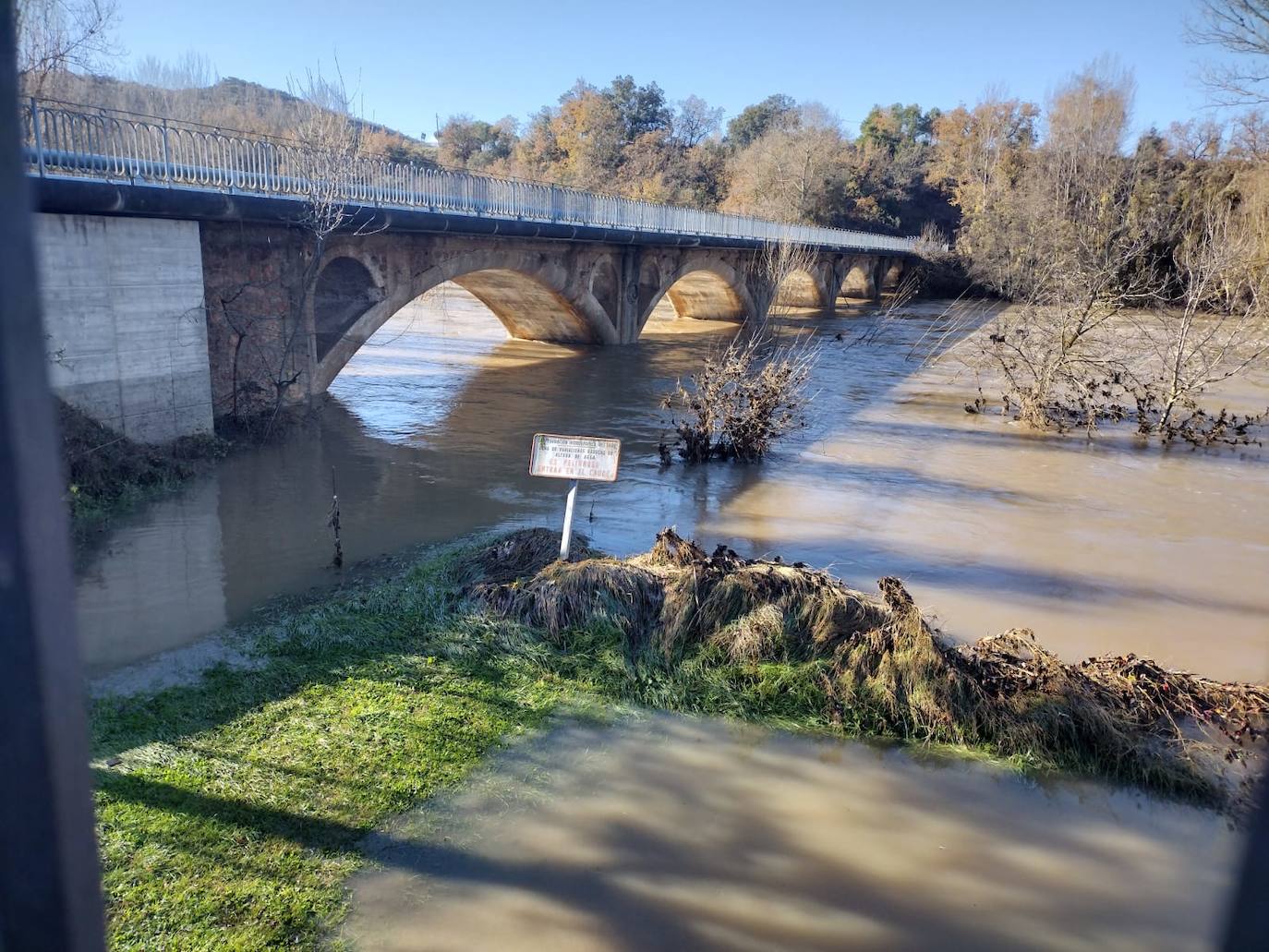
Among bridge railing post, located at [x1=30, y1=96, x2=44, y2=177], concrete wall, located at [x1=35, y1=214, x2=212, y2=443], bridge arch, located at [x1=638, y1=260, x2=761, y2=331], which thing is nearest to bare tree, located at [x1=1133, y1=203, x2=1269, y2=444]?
bridge arch, located at [x1=638, y1=260, x2=761, y2=331]

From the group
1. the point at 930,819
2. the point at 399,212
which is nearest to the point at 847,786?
the point at 930,819

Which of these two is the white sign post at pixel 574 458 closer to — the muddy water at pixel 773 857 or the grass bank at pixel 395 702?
the grass bank at pixel 395 702

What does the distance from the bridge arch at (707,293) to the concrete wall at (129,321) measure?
17.1 meters

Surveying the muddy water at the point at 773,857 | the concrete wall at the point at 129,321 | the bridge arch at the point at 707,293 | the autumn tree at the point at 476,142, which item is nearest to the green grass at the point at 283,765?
the muddy water at the point at 773,857

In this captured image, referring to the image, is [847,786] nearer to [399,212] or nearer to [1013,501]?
[1013,501]

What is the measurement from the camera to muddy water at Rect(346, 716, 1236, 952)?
3949 mm

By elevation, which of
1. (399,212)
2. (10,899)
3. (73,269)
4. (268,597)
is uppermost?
(399,212)

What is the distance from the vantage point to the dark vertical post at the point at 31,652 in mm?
1239

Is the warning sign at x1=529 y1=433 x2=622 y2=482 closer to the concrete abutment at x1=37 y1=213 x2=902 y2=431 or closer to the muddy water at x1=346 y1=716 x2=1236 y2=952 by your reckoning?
the muddy water at x1=346 y1=716 x2=1236 y2=952

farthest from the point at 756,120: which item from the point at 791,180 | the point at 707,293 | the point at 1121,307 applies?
the point at 1121,307

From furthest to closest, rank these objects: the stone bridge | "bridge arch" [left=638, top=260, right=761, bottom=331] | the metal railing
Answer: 1. "bridge arch" [left=638, top=260, right=761, bottom=331]
2. the metal railing
3. the stone bridge

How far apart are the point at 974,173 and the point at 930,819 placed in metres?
62.4

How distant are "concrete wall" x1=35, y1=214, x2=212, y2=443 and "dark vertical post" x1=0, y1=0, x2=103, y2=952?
1019 centimetres

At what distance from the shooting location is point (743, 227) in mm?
31609
